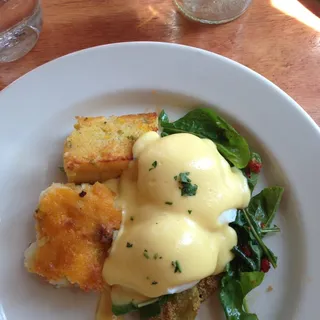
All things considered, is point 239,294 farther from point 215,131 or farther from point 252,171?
point 215,131

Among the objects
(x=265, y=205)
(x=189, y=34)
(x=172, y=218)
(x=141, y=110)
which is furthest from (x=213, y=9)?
(x=172, y=218)

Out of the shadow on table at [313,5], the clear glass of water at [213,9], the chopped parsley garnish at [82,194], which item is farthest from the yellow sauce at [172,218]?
the shadow on table at [313,5]

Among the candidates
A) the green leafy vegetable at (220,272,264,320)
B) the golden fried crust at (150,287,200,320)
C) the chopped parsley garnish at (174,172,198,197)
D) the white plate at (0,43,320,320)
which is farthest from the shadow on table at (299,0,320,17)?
the golden fried crust at (150,287,200,320)

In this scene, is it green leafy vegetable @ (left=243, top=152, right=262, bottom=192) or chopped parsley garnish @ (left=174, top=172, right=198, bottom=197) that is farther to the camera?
green leafy vegetable @ (left=243, top=152, right=262, bottom=192)

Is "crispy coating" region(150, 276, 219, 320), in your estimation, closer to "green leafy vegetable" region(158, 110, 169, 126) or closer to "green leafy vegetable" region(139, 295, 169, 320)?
"green leafy vegetable" region(139, 295, 169, 320)

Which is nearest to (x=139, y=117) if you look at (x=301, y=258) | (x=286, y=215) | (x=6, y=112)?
(x=6, y=112)

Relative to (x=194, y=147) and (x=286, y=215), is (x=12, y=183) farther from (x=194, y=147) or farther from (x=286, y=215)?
(x=286, y=215)

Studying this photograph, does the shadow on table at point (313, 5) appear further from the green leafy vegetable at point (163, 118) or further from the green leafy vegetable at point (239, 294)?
the green leafy vegetable at point (239, 294)
